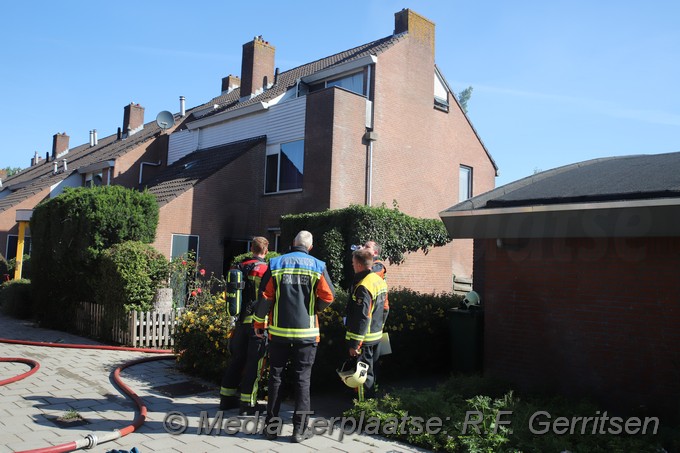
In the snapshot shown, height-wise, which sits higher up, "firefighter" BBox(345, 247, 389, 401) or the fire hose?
"firefighter" BBox(345, 247, 389, 401)

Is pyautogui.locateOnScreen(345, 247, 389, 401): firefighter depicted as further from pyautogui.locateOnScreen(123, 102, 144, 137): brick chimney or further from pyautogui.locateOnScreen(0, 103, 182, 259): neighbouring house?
pyautogui.locateOnScreen(123, 102, 144, 137): brick chimney

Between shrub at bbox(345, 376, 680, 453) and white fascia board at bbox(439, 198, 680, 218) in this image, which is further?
white fascia board at bbox(439, 198, 680, 218)

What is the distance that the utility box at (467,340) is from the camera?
8078mm

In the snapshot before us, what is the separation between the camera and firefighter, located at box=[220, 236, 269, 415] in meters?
6.07

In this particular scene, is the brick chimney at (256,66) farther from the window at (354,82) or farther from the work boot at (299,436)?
the work boot at (299,436)

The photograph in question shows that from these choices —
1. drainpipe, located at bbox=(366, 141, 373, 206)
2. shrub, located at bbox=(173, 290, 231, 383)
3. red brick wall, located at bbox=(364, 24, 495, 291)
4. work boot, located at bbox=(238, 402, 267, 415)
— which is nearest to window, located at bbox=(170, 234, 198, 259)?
drainpipe, located at bbox=(366, 141, 373, 206)

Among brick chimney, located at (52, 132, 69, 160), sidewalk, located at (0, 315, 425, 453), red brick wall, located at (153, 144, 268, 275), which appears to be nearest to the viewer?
sidewalk, located at (0, 315, 425, 453)

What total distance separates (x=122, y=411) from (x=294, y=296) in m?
2.54

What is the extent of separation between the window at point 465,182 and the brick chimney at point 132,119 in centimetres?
1919

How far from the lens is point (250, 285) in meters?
6.46

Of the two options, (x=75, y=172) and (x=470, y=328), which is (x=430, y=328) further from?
(x=75, y=172)

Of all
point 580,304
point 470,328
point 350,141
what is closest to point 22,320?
point 350,141

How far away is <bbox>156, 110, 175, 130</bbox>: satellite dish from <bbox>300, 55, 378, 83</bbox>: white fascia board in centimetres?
761

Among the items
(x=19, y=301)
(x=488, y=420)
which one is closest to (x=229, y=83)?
(x=19, y=301)
